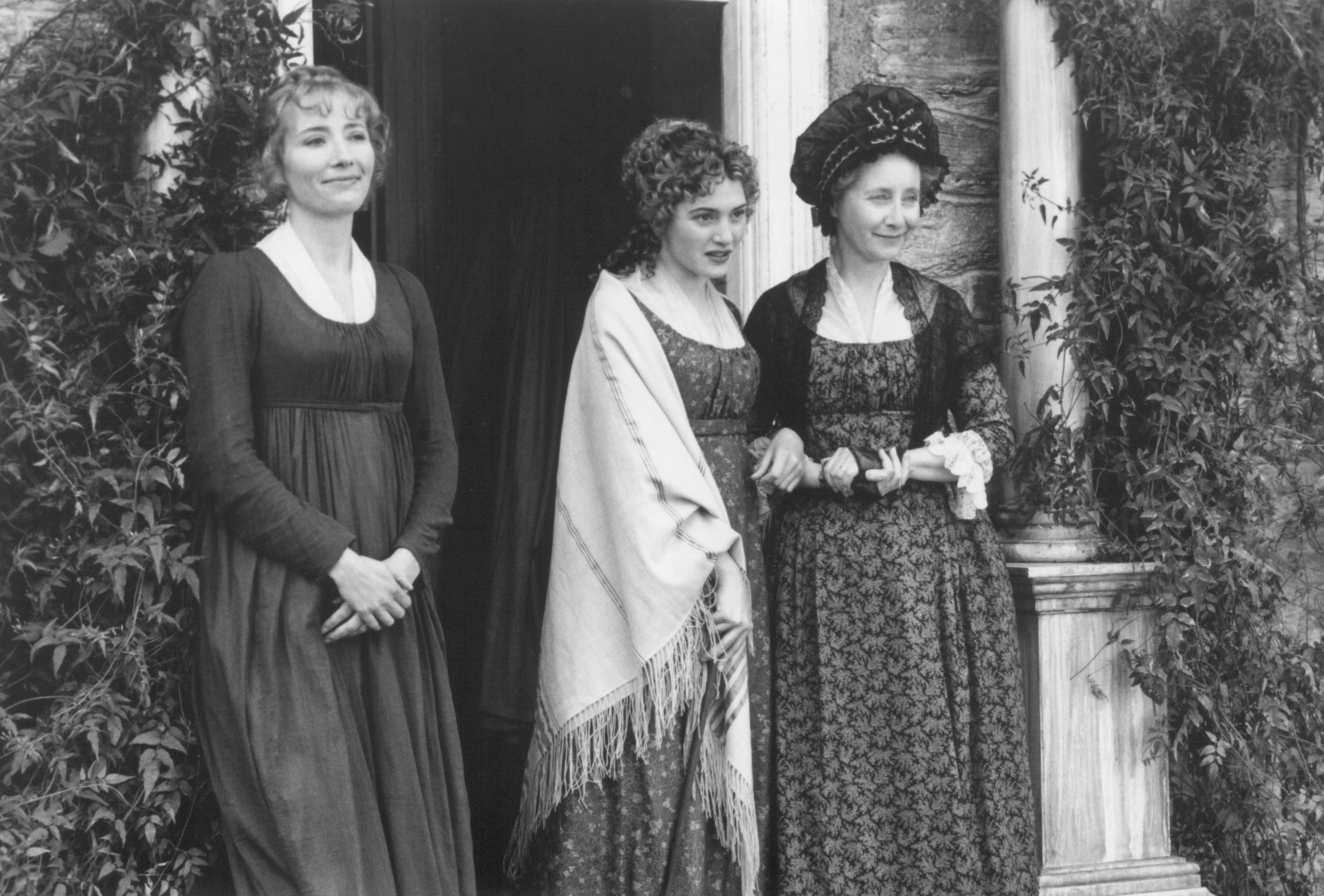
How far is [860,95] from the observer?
3.19 meters

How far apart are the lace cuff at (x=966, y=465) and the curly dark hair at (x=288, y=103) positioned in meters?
1.40

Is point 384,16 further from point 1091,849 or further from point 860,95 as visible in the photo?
point 1091,849

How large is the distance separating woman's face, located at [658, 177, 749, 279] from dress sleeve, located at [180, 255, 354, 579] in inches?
36.9

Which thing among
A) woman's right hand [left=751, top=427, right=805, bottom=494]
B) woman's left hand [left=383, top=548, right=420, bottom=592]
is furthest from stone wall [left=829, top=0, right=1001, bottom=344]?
woman's left hand [left=383, top=548, right=420, bottom=592]

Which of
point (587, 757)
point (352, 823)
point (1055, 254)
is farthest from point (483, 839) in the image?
point (1055, 254)

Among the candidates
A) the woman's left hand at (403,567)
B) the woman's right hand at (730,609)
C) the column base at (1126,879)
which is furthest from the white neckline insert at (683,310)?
the column base at (1126,879)

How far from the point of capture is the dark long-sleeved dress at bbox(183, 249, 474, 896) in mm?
2539

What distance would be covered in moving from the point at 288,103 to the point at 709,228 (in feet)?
2.97

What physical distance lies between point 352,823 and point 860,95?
1918 mm

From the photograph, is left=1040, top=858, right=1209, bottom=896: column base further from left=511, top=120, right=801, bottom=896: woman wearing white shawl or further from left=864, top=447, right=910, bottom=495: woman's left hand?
left=864, top=447, right=910, bottom=495: woman's left hand

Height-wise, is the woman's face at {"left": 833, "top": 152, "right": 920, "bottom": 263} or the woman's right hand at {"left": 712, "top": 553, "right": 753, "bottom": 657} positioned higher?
the woman's face at {"left": 833, "top": 152, "right": 920, "bottom": 263}

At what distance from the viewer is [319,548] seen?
2572mm

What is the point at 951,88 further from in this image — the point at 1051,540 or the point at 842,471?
the point at 842,471

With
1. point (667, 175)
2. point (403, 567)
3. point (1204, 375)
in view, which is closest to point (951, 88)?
point (1204, 375)
